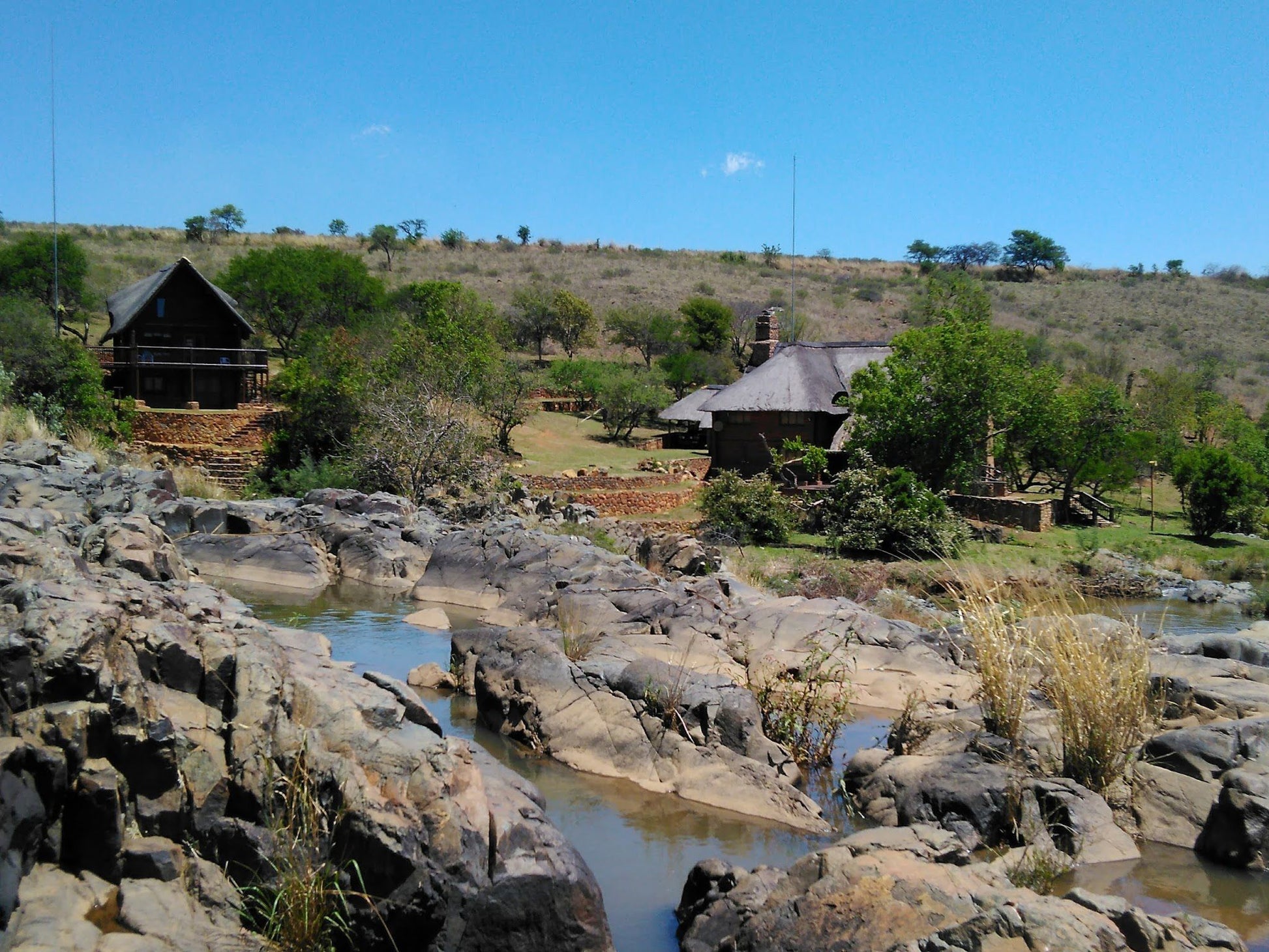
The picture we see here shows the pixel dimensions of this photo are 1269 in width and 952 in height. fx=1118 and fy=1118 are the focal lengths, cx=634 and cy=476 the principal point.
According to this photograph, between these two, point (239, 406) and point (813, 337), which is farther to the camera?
point (813, 337)

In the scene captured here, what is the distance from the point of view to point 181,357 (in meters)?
34.7

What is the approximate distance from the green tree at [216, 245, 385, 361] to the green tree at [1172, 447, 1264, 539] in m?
29.6

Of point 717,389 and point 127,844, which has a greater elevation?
point 717,389

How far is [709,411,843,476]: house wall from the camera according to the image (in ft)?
109

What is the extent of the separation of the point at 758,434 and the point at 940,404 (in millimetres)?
7128

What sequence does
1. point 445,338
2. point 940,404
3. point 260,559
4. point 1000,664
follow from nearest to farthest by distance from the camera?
1. point 1000,664
2. point 260,559
3. point 940,404
4. point 445,338

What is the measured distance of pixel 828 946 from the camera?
7051 millimetres

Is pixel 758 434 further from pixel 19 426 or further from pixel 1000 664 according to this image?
pixel 1000 664

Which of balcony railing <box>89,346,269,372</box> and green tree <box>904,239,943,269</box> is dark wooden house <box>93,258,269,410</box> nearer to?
balcony railing <box>89,346,269,372</box>

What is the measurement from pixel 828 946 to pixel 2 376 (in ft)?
80.1

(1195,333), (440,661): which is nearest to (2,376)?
(440,661)

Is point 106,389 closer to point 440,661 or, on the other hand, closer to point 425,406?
point 425,406

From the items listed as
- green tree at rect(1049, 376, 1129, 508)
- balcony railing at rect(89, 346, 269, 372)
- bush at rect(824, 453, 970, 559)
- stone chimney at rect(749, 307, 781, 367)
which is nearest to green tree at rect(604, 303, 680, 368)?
stone chimney at rect(749, 307, 781, 367)

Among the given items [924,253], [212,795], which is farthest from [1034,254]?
[212,795]
